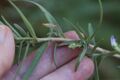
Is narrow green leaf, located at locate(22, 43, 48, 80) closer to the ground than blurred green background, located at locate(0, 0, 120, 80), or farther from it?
closer to the ground

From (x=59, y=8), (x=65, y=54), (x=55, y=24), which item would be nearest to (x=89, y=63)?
(x=65, y=54)

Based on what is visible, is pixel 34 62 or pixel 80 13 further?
pixel 80 13

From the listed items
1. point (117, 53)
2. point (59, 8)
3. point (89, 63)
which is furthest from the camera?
point (59, 8)

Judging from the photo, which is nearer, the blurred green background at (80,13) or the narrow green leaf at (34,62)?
the narrow green leaf at (34,62)

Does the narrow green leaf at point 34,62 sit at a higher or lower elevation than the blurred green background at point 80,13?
lower

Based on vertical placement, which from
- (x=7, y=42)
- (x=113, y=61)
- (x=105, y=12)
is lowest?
(x=113, y=61)

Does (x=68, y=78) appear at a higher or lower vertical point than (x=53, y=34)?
lower

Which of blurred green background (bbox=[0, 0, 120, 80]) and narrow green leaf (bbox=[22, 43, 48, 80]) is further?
blurred green background (bbox=[0, 0, 120, 80])

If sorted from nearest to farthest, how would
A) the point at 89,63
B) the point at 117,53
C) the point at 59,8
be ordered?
the point at 117,53, the point at 89,63, the point at 59,8

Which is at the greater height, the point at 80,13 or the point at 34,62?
the point at 80,13

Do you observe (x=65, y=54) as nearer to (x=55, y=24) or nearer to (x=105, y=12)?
(x=55, y=24)

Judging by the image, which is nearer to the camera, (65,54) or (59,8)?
(65,54)
